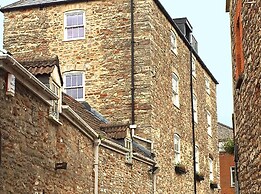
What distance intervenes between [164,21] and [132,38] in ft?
8.48

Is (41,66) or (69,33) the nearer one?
(41,66)

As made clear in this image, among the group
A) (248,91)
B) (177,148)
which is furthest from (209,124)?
(248,91)

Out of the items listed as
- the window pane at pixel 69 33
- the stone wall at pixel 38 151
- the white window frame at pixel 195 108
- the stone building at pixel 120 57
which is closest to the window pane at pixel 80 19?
the stone building at pixel 120 57

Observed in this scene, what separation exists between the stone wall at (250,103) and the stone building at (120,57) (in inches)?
378

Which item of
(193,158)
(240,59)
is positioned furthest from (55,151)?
(193,158)

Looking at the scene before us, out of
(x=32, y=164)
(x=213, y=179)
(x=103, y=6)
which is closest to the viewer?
(x=32, y=164)

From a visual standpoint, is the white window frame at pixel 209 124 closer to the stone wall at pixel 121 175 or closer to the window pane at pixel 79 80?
the window pane at pixel 79 80

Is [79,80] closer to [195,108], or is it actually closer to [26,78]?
[195,108]

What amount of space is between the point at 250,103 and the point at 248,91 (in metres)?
0.29

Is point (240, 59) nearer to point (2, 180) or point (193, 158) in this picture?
point (2, 180)

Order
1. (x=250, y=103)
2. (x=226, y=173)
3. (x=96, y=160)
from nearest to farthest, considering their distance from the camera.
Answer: (x=250, y=103), (x=96, y=160), (x=226, y=173)

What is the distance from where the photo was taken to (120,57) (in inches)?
903

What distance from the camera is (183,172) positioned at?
25.5m

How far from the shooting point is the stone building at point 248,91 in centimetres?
965
